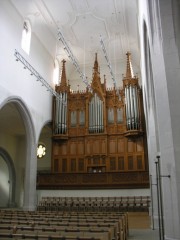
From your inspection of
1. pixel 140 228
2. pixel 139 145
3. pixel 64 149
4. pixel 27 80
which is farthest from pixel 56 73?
pixel 140 228

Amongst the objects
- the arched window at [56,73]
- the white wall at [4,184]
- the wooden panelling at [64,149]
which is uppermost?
the arched window at [56,73]

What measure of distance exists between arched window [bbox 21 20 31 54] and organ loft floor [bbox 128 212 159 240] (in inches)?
440

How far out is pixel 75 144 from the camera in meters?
18.9

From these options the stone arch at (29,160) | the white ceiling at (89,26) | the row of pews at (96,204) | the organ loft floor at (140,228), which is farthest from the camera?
the white ceiling at (89,26)

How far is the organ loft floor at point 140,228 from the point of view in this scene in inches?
325

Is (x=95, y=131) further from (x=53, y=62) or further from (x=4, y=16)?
(x=4, y=16)

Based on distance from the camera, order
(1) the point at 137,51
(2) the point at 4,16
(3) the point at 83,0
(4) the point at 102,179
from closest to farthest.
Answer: (2) the point at 4,16, (3) the point at 83,0, (4) the point at 102,179, (1) the point at 137,51

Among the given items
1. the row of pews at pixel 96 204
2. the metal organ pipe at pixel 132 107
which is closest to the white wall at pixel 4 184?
the row of pews at pixel 96 204

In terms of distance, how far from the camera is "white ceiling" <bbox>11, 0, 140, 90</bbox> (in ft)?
51.7

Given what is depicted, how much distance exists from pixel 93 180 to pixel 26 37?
984 cm

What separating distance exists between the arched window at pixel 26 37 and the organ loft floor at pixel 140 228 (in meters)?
11.2

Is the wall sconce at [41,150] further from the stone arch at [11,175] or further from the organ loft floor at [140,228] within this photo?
the organ loft floor at [140,228]

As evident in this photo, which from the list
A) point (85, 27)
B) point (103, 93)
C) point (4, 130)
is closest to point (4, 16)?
point (85, 27)

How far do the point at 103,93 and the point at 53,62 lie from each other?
453cm
